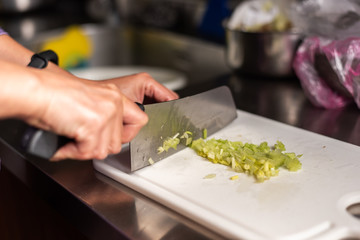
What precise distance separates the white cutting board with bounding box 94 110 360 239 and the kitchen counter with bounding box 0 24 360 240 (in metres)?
0.02

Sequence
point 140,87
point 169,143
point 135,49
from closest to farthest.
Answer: point 169,143 < point 140,87 < point 135,49

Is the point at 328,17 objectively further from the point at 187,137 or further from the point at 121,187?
the point at 121,187

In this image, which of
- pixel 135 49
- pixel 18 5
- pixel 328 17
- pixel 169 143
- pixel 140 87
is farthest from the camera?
pixel 18 5

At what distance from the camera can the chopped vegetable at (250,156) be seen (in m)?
0.69

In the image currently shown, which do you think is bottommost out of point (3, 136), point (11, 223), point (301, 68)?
point (11, 223)

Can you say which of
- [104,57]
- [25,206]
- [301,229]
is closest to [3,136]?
[25,206]

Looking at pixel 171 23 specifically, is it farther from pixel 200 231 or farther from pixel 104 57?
pixel 200 231

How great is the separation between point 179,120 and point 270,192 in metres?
0.22

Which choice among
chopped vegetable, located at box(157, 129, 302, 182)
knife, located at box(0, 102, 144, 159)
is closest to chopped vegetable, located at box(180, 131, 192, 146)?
chopped vegetable, located at box(157, 129, 302, 182)

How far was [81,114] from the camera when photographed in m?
0.57

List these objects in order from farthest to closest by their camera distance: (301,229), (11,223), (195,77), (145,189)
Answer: (195,77)
(11,223)
(145,189)
(301,229)

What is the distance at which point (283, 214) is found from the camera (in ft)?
1.93

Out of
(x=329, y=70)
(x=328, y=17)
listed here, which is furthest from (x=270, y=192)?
(x=328, y=17)

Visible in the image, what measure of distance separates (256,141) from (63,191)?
1.18 ft
